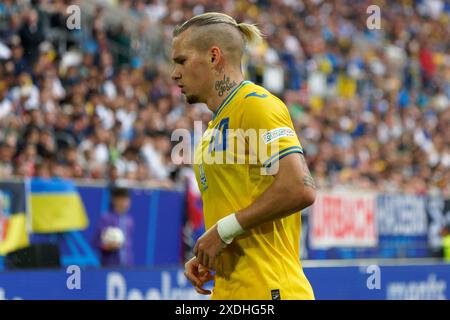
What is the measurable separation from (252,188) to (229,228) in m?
0.24

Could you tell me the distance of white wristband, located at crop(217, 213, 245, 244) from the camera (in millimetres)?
3895

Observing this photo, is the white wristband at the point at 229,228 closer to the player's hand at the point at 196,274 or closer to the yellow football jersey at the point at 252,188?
the yellow football jersey at the point at 252,188

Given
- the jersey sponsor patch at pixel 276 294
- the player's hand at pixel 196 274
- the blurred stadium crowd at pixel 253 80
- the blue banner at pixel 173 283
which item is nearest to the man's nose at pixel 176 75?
the player's hand at pixel 196 274

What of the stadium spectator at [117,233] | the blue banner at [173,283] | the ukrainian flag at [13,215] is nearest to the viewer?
the blue banner at [173,283]

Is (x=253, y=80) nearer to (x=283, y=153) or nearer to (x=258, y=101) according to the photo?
(x=258, y=101)

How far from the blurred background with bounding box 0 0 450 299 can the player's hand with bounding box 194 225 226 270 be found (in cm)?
107

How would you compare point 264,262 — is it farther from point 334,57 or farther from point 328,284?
point 334,57

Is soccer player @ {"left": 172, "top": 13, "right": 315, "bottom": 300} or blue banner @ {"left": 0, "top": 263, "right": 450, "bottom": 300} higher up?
Result: soccer player @ {"left": 172, "top": 13, "right": 315, "bottom": 300}

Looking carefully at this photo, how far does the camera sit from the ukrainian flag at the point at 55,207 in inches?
435

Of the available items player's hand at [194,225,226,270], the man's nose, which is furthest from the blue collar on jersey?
player's hand at [194,225,226,270]

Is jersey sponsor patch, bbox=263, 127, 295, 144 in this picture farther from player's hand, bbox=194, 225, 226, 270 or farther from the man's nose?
the man's nose

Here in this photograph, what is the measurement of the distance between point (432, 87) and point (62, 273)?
1882cm

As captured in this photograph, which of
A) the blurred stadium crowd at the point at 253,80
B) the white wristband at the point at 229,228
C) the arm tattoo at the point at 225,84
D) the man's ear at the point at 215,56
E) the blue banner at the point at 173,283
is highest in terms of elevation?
the blurred stadium crowd at the point at 253,80

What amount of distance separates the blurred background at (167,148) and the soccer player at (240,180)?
48cm
